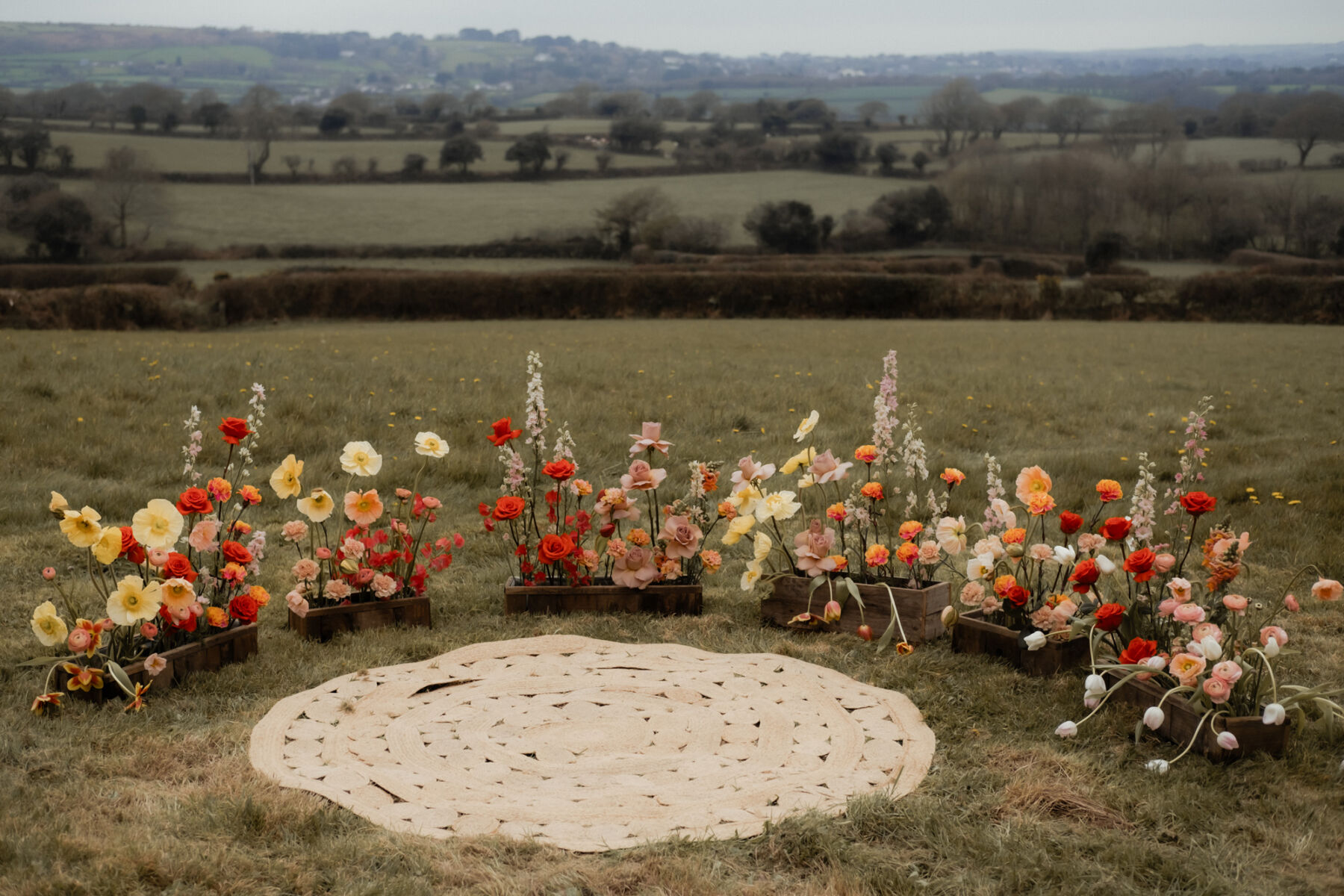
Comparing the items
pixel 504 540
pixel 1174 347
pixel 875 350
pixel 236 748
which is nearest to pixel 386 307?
pixel 875 350

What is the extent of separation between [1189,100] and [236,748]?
359ft

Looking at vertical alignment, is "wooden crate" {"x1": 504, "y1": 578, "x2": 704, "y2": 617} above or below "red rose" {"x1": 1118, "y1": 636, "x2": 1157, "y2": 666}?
below

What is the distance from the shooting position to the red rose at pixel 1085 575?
4.72m

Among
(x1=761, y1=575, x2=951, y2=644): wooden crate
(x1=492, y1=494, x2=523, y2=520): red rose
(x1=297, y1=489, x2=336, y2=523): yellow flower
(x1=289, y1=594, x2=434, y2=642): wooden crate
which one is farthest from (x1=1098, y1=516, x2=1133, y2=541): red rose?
(x1=297, y1=489, x2=336, y2=523): yellow flower

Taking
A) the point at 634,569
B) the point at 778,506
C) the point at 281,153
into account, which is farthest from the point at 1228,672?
the point at 281,153

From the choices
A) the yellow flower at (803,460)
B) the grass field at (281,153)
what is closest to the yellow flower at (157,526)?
the yellow flower at (803,460)

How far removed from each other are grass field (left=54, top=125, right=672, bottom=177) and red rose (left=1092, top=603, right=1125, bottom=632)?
67.3m

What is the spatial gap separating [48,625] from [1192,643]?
507 cm

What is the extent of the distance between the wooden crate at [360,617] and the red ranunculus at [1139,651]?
12.4 feet

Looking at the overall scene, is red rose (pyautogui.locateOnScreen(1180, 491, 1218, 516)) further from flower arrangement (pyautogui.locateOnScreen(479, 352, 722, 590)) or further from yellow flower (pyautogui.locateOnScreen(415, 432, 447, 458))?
yellow flower (pyautogui.locateOnScreen(415, 432, 447, 458))

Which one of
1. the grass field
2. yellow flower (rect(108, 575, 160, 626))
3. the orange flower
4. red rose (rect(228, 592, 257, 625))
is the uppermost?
the grass field

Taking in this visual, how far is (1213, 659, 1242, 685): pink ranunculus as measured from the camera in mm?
3961

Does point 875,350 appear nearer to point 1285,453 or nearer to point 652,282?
point 1285,453

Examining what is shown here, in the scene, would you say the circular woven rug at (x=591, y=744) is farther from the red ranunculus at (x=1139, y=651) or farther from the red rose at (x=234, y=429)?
the red rose at (x=234, y=429)
